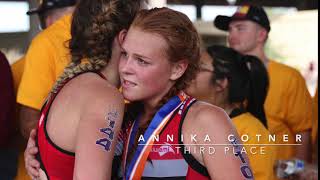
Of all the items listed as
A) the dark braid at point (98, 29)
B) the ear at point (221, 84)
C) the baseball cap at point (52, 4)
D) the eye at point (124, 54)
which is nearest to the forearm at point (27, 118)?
the baseball cap at point (52, 4)

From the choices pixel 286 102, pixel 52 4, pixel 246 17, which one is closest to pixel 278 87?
pixel 286 102

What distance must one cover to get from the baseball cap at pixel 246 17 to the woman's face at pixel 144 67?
5.69 ft

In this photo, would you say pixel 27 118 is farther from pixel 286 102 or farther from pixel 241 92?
pixel 286 102

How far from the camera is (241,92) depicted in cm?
204

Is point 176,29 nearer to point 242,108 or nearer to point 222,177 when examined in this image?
point 222,177

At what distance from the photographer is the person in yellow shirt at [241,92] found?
1769 millimetres

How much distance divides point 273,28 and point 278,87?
0.80m

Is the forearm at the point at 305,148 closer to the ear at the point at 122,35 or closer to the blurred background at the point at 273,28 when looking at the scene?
the blurred background at the point at 273,28

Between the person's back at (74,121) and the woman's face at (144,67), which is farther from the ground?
the woman's face at (144,67)

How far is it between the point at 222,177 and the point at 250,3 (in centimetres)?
229

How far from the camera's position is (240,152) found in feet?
4.23

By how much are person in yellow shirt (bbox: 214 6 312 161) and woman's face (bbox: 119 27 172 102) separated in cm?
132

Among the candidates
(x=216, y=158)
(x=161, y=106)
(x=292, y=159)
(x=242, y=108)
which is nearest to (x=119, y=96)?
(x=161, y=106)

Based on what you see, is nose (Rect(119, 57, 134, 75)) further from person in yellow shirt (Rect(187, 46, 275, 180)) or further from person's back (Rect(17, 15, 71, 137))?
person's back (Rect(17, 15, 71, 137))
